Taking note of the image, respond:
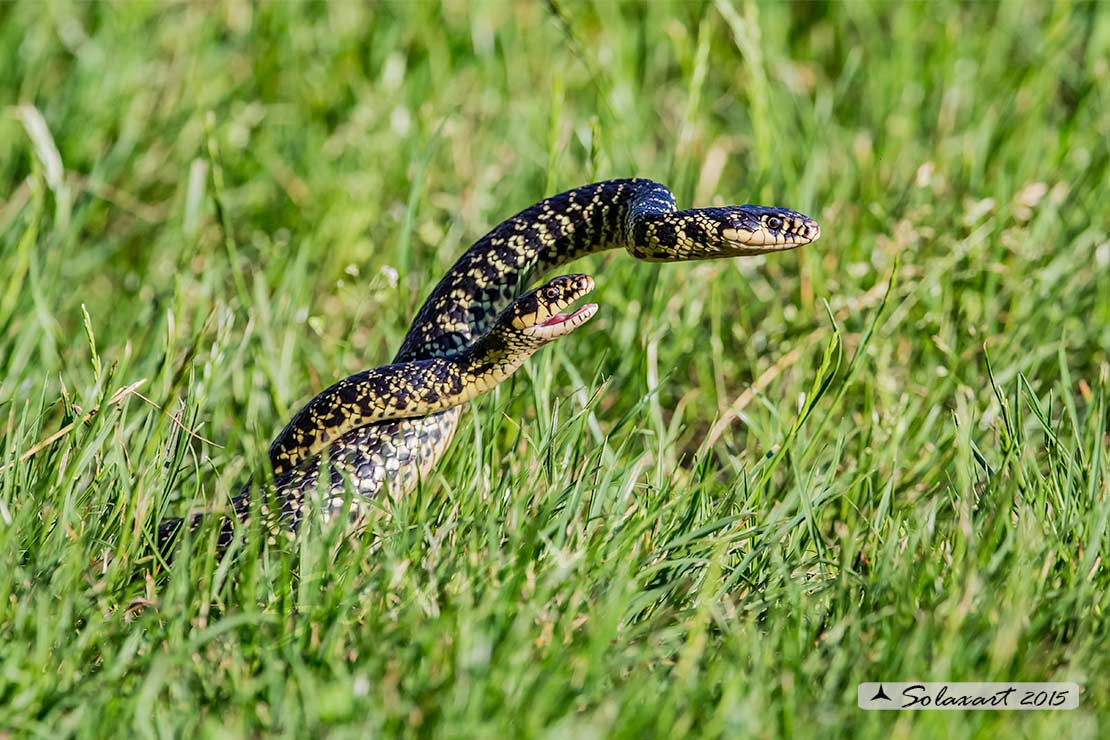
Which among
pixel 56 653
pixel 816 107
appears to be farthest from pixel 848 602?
pixel 816 107

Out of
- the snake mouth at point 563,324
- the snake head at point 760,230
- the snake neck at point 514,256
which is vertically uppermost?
the snake head at point 760,230

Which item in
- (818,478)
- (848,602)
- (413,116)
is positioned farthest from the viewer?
(413,116)

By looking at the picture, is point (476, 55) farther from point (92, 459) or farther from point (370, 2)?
point (92, 459)

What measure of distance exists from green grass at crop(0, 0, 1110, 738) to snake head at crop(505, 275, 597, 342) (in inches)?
10.7

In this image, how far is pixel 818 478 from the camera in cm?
446

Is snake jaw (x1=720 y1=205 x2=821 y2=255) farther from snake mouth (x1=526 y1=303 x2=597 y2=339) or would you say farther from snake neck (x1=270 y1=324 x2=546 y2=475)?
snake neck (x1=270 y1=324 x2=546 y2=475)

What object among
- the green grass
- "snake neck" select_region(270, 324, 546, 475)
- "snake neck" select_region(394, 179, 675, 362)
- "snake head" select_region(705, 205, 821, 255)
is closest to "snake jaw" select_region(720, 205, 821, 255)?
"snake head" select_region(705, 205, 821, 255)

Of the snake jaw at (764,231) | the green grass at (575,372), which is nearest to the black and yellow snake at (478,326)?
the snake jaw at (764,231)

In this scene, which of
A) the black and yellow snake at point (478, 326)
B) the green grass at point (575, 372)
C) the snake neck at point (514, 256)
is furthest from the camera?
the snake neck at point (514, 256)

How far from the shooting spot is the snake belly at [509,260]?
4148 mm

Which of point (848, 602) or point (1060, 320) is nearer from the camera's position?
point (848, 602)

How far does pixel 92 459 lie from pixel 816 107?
406cm

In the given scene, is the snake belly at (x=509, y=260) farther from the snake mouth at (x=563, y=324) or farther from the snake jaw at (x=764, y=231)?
the snake mouth at (x=563, y=324)

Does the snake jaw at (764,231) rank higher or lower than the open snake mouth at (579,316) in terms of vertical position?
higher
